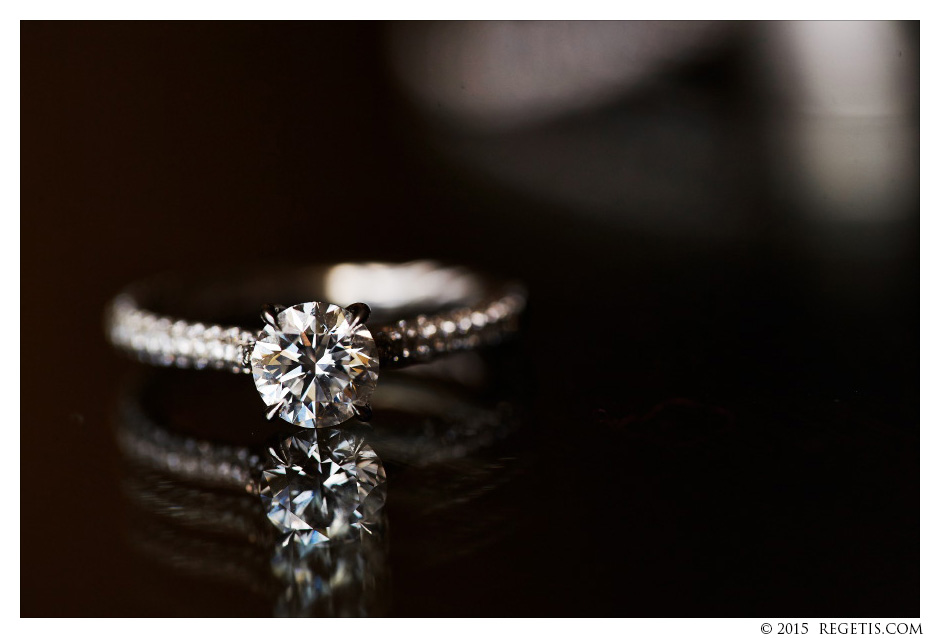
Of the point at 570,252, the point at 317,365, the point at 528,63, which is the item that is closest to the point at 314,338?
the point at 317,365

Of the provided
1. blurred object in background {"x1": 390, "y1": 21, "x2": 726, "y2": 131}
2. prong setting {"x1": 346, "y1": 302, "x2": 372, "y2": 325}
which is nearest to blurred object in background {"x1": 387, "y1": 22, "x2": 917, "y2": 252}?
blurred object in background {"x1": 390, "y1": 21, "x2": 726, "y2": 131}

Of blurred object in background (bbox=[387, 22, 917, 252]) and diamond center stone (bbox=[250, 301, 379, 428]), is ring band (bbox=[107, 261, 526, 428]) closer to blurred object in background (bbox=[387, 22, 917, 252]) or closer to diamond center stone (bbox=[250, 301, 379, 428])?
diamond center stone (bbox=[250, 301, 379, 428])

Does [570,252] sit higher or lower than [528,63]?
lower

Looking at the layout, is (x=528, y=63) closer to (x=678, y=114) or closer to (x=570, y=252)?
(x=678, y=114)

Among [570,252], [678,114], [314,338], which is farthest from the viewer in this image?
[678,114]

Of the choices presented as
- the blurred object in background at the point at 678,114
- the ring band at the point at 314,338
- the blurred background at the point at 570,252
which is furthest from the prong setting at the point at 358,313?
the blurred object in background at the point at 678,114

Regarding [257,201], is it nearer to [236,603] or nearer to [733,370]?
[733,370]

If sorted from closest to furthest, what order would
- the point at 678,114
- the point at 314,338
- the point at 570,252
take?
the point at 314,338 → the point at 570,252 → the point at 678,114
